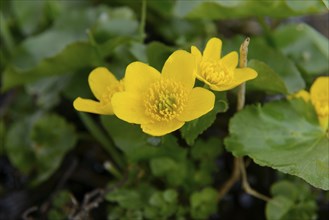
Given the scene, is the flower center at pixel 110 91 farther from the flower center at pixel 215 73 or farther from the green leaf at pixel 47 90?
the green leaf at pixel 47 90

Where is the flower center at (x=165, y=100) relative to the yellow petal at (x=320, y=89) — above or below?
above

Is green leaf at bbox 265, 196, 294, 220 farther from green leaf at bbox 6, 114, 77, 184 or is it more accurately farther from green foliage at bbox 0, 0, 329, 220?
green leaf at bbox 6, 114, 77, 184

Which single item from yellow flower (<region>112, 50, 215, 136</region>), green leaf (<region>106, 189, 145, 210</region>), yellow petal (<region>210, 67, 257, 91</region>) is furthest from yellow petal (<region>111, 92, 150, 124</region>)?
green leaf (<region>106, 189, 145, 210</region>)

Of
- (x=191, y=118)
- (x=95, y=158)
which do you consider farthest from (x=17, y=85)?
(x=191, y=118)

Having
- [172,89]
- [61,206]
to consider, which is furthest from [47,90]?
[172,89]

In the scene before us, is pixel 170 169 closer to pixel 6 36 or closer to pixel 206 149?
pixel 206 149

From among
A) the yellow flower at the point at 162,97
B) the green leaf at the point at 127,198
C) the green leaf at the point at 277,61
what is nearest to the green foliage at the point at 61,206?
the green leaf at the point at 127,198

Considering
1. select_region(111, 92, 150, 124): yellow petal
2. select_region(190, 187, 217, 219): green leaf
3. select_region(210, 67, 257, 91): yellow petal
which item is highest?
select_region(210, 67, 257, 91): yellow petal

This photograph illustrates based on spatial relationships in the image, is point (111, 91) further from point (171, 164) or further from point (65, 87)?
point (65, 87)
